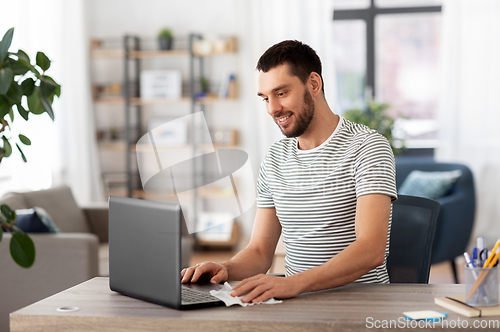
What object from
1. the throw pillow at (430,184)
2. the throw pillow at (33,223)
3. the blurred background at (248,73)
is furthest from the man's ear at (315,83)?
the blurred background at (248,73)

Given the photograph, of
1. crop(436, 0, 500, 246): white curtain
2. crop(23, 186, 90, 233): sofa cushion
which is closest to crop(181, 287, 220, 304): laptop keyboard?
crop(23, 186, 90, 233): sofa cushion

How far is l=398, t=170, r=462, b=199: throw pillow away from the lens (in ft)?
12.6

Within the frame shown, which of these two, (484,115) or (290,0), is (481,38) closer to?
(484,115)

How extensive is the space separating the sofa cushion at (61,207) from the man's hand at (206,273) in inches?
84.7

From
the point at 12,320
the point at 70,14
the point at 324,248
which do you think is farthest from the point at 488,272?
the point at 70,14

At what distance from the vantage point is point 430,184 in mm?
3850

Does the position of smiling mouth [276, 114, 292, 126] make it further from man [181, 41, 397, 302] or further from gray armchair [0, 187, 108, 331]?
gray armchair [0, 187, 108, 331]

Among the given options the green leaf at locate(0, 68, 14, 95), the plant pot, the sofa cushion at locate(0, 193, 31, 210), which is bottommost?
the sofa cushion at locate(0, 193, 31, 210)

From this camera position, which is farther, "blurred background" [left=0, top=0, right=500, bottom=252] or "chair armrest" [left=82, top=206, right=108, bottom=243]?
"blurred background" [left=0, top=0, right=500, bottom=252]

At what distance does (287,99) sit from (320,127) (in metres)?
0.14

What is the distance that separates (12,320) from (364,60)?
4304 mm

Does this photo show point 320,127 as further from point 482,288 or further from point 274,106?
point 482,288

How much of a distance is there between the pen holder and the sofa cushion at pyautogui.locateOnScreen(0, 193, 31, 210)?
2558 millimetres

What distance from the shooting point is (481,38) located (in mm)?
4496
